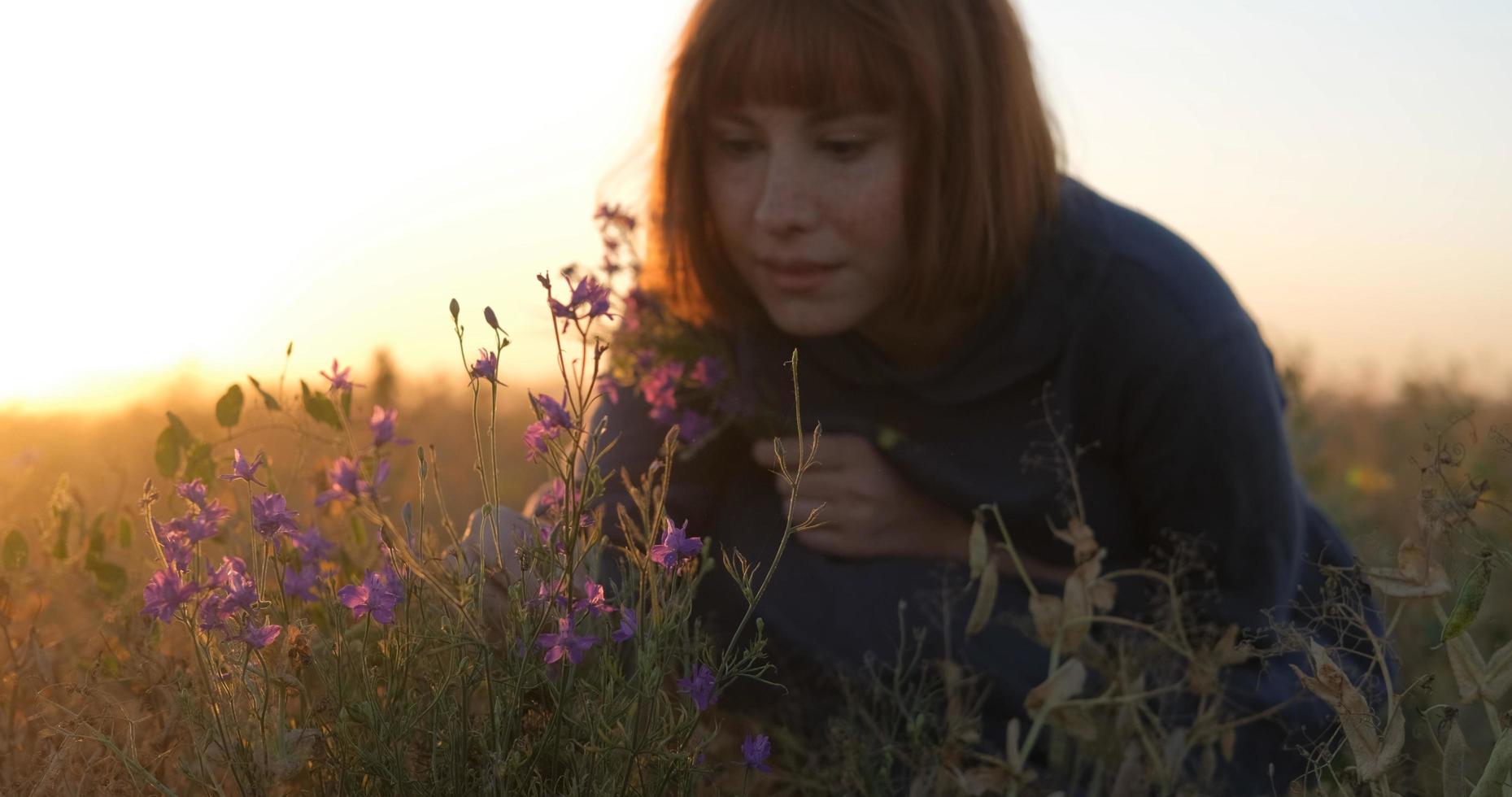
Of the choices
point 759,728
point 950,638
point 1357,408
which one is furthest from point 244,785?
point 1357,408

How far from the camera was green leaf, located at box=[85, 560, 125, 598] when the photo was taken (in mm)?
2121

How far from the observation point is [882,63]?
2676 millimetres

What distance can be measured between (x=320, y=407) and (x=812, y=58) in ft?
4.06

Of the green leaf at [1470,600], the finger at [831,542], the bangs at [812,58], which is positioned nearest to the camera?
the green leaf at [1470,600]

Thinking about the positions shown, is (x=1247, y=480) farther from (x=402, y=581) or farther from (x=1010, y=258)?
(x=402, y=581)

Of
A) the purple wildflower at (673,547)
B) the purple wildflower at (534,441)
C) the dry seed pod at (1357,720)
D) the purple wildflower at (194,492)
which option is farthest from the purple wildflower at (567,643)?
the dry seed pod at (1357,720)

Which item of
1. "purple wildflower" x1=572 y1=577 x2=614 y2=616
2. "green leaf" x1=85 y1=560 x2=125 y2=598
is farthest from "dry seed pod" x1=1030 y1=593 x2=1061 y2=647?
"green leaf" x1=85 y1=560 x2=125 y2=598

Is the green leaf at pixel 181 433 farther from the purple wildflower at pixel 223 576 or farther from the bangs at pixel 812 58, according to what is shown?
the bangs at pixel 812 58

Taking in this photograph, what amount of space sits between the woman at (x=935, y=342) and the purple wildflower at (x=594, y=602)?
1.32 meters

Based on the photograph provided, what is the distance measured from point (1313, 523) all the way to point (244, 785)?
8.44 ft

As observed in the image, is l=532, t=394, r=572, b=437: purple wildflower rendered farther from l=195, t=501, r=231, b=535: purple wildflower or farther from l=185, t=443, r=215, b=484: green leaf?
l=185, t=443, r=215, b=484: green leaf

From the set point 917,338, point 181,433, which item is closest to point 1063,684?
point 917,338

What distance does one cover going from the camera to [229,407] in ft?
6.72

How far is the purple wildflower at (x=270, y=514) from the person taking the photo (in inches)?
54.9
